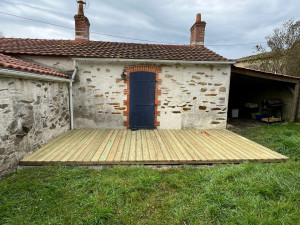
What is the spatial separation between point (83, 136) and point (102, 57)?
9.24 feet

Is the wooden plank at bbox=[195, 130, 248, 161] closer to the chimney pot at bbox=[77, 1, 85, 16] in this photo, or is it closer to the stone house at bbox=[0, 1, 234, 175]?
the stone house at bbox=[0, 1, 234, 175]

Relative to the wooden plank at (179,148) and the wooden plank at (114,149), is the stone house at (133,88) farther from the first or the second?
the wooden plank at (114,149)

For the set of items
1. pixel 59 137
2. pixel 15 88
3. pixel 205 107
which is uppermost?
pixel 15 88

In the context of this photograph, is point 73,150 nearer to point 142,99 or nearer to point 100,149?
point 100,149

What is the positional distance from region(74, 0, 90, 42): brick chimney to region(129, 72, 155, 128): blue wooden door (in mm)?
3912

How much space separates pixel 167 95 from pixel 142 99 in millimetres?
985

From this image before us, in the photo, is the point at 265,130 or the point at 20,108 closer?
the point at 20,108

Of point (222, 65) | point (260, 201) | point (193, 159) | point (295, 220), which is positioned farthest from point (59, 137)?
point (222, 65)

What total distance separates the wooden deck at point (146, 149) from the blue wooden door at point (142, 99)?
2.18ft

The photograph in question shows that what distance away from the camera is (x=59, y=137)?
4918mm

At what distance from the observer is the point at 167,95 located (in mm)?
5957

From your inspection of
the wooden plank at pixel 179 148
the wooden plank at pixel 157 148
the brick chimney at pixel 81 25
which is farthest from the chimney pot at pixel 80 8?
the wooden plank at pixel 179 148

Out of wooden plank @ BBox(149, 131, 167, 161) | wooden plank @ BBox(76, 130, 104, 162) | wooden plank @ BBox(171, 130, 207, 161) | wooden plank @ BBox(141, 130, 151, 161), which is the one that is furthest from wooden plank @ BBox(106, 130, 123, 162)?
wooden plank @ BBox(171, 130, 207, 161)

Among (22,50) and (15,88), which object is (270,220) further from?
(22,50)
